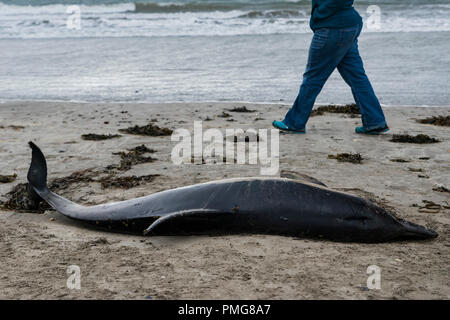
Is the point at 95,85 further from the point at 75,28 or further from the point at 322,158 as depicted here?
the point at 75,28

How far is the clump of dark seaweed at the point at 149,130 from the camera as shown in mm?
7445

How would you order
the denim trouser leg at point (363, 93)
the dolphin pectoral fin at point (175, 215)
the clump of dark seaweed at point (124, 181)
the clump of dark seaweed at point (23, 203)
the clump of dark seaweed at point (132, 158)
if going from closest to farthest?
the dolphin pectoral fin at point (175, 215)
the clump of dark seaweed at point (23, 203)
the clump of dark seaweed at point (124, 181)
the clump of dark seaweed at point (132, 158)
the denim trouser leg at point (363, 93)

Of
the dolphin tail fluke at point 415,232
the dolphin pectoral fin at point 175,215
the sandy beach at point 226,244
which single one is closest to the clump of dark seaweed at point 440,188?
the sandy beach at point 226,244

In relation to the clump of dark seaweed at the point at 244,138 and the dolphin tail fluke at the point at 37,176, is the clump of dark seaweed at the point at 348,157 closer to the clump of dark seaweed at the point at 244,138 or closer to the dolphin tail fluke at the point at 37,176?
the clump of dark seaweed at the point at 244,138

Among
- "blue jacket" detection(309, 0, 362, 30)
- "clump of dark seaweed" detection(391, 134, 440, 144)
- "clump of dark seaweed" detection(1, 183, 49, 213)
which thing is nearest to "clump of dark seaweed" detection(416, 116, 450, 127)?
"clump of dark seaweed" detection(391, 134, 440, 144)

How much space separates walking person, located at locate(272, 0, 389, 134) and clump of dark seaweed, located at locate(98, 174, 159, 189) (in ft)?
8.98

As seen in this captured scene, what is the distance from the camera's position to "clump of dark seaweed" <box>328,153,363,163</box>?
235 inches

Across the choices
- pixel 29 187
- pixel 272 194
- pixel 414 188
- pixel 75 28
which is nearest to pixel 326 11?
pixel 414 188

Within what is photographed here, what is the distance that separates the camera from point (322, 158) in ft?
20.0

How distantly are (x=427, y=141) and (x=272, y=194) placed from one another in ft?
13.2

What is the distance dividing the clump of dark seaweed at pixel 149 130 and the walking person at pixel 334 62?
5.23 ft

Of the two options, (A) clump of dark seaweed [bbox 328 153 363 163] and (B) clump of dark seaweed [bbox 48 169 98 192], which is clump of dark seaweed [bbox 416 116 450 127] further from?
(B) clump of dark seaweed [bbox 48 169 98 192]

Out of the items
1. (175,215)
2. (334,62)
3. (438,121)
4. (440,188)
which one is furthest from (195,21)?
(175,215)
